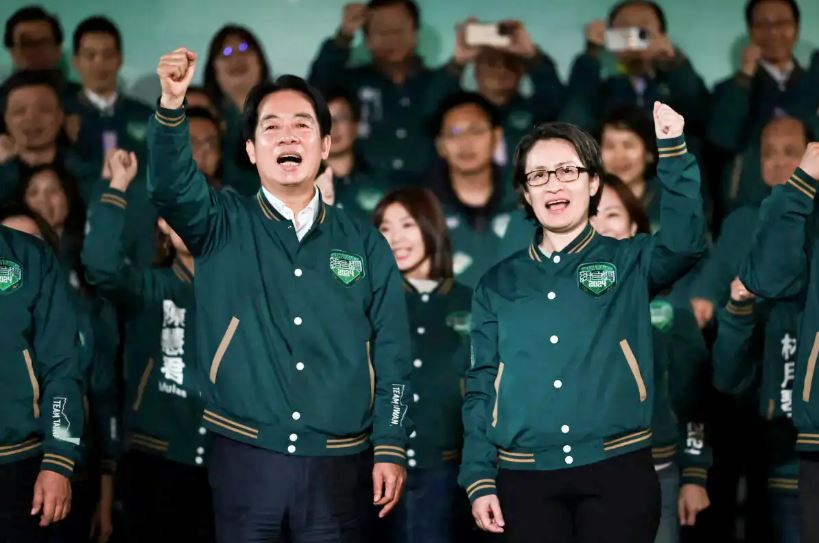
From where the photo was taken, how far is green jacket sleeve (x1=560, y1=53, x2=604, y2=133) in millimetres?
5547

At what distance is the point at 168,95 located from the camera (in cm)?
299

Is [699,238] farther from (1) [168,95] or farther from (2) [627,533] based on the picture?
(1) [168,95]

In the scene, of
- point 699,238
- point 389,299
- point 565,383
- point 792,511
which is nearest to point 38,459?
point 389,299

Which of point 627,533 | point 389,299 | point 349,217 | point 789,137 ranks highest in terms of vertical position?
point 789,137

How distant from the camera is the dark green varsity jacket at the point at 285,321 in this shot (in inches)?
122

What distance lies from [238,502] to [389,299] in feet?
2.10

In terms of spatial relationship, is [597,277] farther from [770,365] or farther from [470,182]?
[470,182]

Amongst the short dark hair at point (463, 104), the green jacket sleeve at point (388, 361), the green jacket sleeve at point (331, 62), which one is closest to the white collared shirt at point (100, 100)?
the green jacket sleeve at point (331, 62)

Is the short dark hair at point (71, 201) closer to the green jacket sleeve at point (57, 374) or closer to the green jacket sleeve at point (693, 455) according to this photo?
the green jacket sleeve at point (57, 374)

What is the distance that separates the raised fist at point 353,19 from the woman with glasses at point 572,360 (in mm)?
2770

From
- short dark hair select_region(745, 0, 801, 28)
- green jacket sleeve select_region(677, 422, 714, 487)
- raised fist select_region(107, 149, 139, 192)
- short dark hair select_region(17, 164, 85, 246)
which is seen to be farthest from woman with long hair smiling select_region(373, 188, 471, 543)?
short dark hair select_region(745, 0, 801, 28)

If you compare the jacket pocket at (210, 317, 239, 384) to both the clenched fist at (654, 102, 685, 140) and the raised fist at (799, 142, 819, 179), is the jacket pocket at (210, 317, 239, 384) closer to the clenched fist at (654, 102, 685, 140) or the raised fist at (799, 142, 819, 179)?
the clenched fist at (654, 102, 685, 140)

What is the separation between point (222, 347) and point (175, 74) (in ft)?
2.18

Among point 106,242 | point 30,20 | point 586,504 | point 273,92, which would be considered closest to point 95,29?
point 30,20
